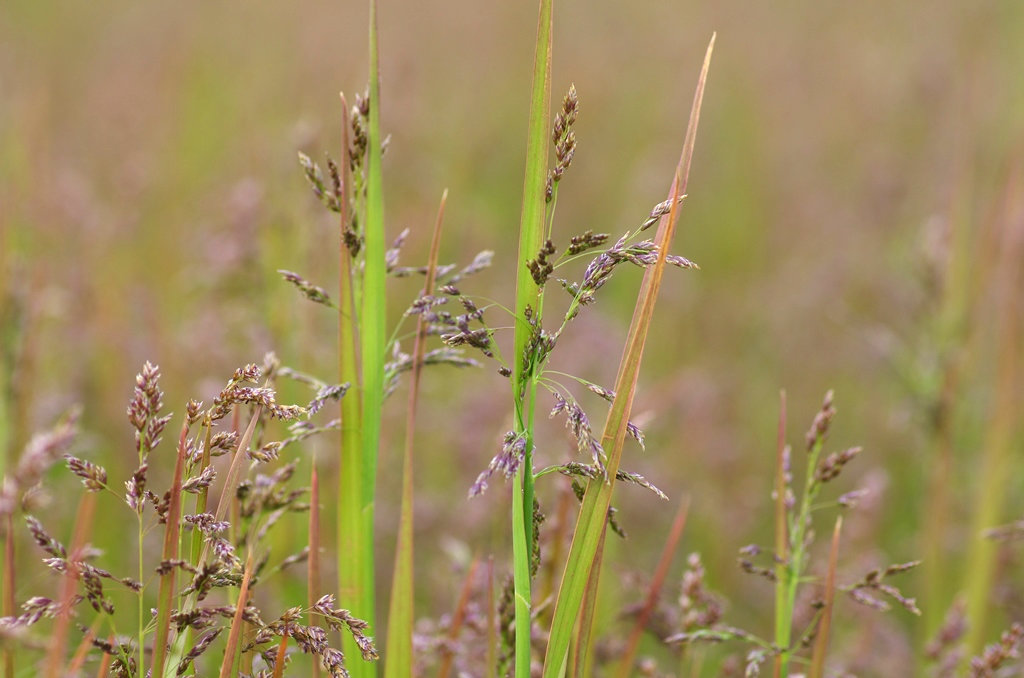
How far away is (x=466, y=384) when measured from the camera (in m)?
4.70

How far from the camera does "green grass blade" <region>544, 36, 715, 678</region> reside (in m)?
1.23

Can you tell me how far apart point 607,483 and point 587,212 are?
5918 millimetres

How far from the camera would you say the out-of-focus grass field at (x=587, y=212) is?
3309 mm

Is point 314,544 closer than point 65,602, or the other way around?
point 65,602

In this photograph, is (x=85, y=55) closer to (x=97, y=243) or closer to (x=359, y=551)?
(x=97, y=243)

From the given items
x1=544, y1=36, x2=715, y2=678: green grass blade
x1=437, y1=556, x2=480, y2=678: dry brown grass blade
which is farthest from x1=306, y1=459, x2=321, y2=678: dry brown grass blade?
x1=544, y1=36, x2=715, y2=678: green grass blade

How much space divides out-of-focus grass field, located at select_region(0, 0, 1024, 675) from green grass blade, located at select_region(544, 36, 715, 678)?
244 millimetres

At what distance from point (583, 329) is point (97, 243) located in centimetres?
273

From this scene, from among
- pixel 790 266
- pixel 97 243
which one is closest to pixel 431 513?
pixel 97 243

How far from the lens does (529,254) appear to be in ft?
4.00

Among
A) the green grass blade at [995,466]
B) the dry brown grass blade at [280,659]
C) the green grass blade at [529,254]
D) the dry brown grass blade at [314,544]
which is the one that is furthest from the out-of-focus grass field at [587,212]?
the dry brown grass blade at [280,659]

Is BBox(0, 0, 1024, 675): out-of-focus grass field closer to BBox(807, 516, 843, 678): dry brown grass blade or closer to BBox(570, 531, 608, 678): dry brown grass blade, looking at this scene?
BBox(570, 531, 608, 678): dry brown grass blade

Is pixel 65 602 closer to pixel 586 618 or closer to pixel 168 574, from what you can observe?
pixel 168 574

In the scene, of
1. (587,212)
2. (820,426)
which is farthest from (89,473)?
(587,212)
